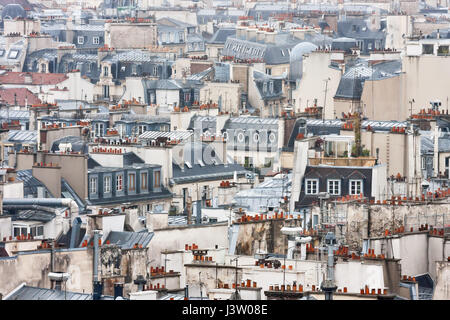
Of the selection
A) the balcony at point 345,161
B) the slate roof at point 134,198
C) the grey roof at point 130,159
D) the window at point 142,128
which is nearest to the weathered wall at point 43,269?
the balcony at point 345,161

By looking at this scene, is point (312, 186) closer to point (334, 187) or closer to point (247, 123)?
point (334, 187)

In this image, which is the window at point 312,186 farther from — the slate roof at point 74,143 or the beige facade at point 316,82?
the beige facade at point 316,82

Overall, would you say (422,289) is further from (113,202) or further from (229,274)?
(113,202)

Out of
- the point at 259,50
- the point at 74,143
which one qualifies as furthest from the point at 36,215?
the point at 259,50

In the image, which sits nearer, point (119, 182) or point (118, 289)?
point (118, 289)

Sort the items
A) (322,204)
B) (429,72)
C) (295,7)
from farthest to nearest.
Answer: (295,7) < (429,72) < (322,204)
